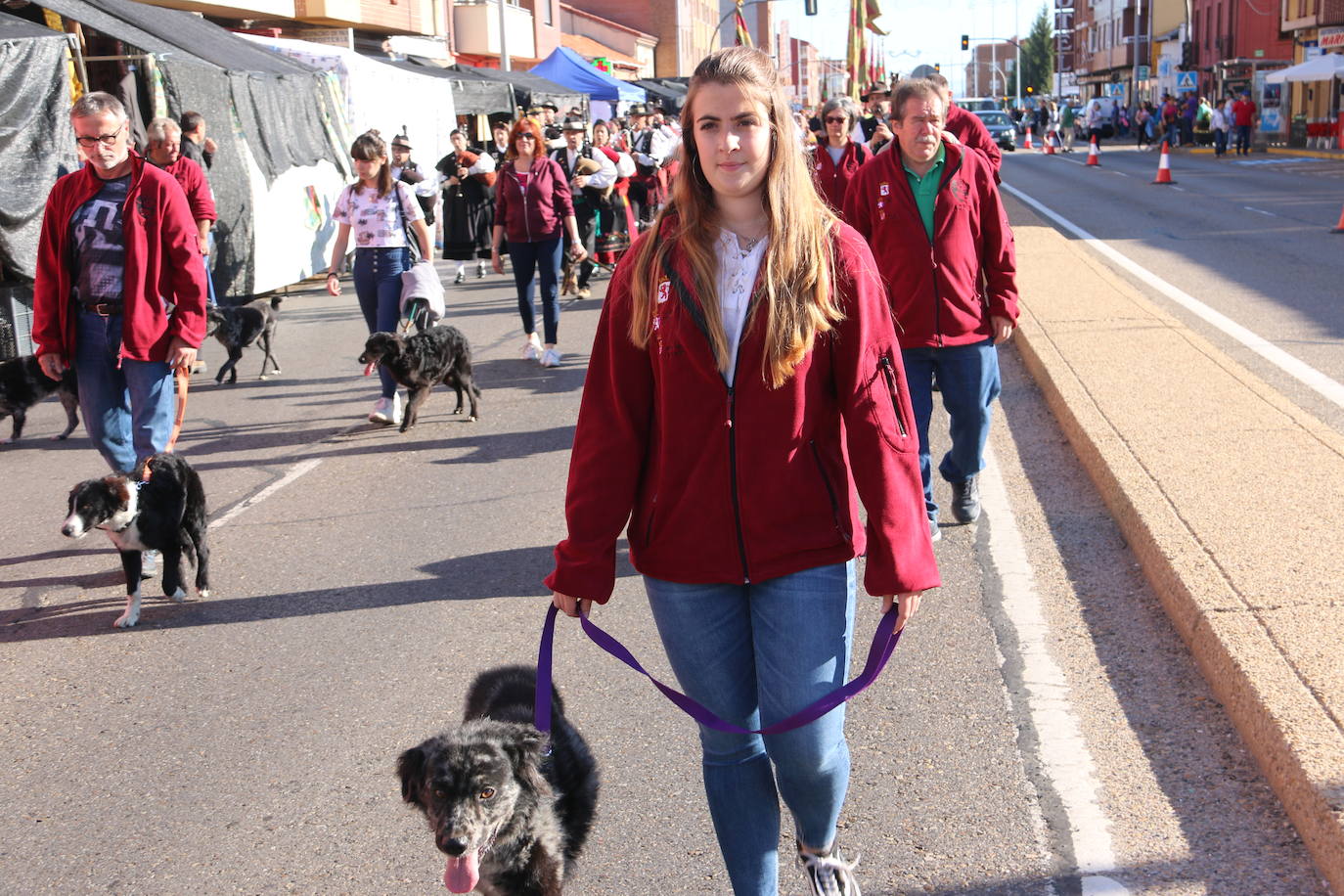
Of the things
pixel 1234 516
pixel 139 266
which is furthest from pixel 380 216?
pixel 1234 516

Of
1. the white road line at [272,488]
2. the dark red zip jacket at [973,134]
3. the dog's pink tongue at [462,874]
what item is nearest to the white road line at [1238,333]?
the dark red zip jacket at [973,134]

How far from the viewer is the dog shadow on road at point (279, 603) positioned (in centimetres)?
577

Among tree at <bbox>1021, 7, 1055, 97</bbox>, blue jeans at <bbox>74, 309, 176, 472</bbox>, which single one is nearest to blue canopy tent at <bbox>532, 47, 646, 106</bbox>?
blue jeans at <bbox>74, 309, 176, 472</bbox>

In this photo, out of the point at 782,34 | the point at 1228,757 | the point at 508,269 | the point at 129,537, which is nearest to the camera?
the point at 1228,757

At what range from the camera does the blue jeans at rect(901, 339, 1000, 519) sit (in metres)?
5.96

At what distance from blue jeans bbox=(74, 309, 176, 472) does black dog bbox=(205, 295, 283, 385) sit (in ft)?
17.1

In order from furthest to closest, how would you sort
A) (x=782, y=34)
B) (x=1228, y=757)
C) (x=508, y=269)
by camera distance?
(x=782, y=34) → (x=508, y=269) → (x=1228, y=757)

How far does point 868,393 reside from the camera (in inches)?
107

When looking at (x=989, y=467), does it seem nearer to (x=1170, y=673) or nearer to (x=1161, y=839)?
(x=1170, y=673)

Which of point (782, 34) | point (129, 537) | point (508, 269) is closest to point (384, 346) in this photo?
point (129, 537)

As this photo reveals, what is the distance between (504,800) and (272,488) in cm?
543

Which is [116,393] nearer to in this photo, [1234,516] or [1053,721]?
[1053,721]

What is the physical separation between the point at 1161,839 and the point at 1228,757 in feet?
1.85

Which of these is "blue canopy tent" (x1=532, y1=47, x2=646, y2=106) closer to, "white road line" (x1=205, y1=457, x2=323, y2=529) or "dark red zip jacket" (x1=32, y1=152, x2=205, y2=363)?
"white road line" (x1=205, y1=457, x2=323, y2=529)
